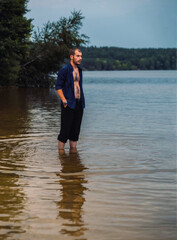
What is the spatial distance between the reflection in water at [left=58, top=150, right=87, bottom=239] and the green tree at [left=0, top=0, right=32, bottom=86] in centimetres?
2696

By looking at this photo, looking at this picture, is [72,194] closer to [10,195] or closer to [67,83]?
[10,195]

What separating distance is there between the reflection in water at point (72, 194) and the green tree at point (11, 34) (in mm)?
26962

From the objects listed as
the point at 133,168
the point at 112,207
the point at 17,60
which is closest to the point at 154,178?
the point at 133,168

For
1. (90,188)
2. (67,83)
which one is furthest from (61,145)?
(90,188)

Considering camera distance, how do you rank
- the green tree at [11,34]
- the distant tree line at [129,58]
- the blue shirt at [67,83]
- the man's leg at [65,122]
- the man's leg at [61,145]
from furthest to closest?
the distant tree line at [129,58]
the green tree at [11,34]
the man's leg at [61,145]
the man's leg at [65,122]
the blue shirt at [67,83]

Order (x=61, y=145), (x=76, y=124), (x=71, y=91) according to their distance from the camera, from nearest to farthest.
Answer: (x=71, y=91), (x=76, y=124), (x=61, y=145)

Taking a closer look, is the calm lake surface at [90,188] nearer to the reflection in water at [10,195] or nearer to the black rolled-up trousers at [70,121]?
the reflection in water at [10,195]

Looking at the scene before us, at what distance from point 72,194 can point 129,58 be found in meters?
175

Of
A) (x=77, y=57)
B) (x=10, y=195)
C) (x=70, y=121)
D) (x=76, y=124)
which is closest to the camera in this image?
(x=10, y=195)

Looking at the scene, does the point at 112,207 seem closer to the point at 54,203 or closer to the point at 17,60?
the point at 54,203

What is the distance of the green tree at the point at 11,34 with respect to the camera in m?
34.3

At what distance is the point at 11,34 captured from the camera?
3491 cm

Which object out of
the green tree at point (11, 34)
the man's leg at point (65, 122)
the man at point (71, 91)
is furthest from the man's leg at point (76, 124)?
the green tree at point (11, 34)

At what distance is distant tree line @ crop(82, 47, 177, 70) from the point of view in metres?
172
